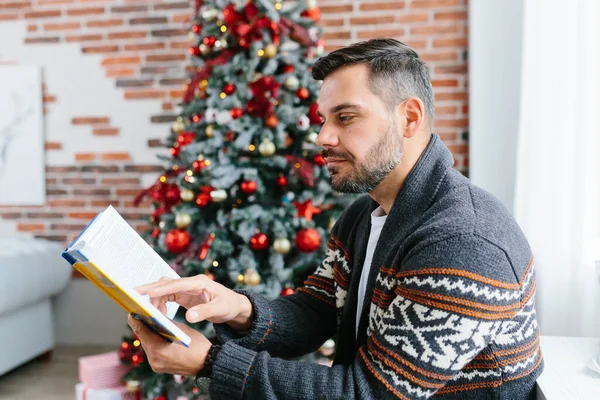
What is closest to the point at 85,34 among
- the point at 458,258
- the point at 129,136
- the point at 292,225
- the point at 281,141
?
the point at 129,136

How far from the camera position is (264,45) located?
221cm

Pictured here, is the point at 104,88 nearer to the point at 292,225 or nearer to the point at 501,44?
the point at 292,225

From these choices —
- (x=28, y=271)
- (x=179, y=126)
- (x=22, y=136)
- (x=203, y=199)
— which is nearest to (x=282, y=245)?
(x=203, y=199)

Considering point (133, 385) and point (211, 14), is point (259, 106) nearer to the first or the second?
point (211, 14)

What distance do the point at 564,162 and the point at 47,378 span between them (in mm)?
2690

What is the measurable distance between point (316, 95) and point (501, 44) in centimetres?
102

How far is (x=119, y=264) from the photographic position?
3.13 ft

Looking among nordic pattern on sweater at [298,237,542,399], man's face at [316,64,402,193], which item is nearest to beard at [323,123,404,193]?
man's face at [316,64,402,193]

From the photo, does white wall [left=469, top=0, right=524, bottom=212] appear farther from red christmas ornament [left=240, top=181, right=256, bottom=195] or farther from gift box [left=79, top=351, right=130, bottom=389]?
gift box [left=79, top=351, right=130, bottom=389]

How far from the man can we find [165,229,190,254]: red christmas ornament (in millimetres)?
899

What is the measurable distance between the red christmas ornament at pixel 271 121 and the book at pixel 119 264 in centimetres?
115

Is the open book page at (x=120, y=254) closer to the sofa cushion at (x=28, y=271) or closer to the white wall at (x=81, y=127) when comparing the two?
the sofa cushion at (x=28, y=271)

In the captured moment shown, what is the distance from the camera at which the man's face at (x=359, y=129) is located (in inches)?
46.4

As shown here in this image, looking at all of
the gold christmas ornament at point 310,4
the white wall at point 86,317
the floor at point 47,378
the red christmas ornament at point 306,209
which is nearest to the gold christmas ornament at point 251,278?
the red christmas ornament at point 306,209
